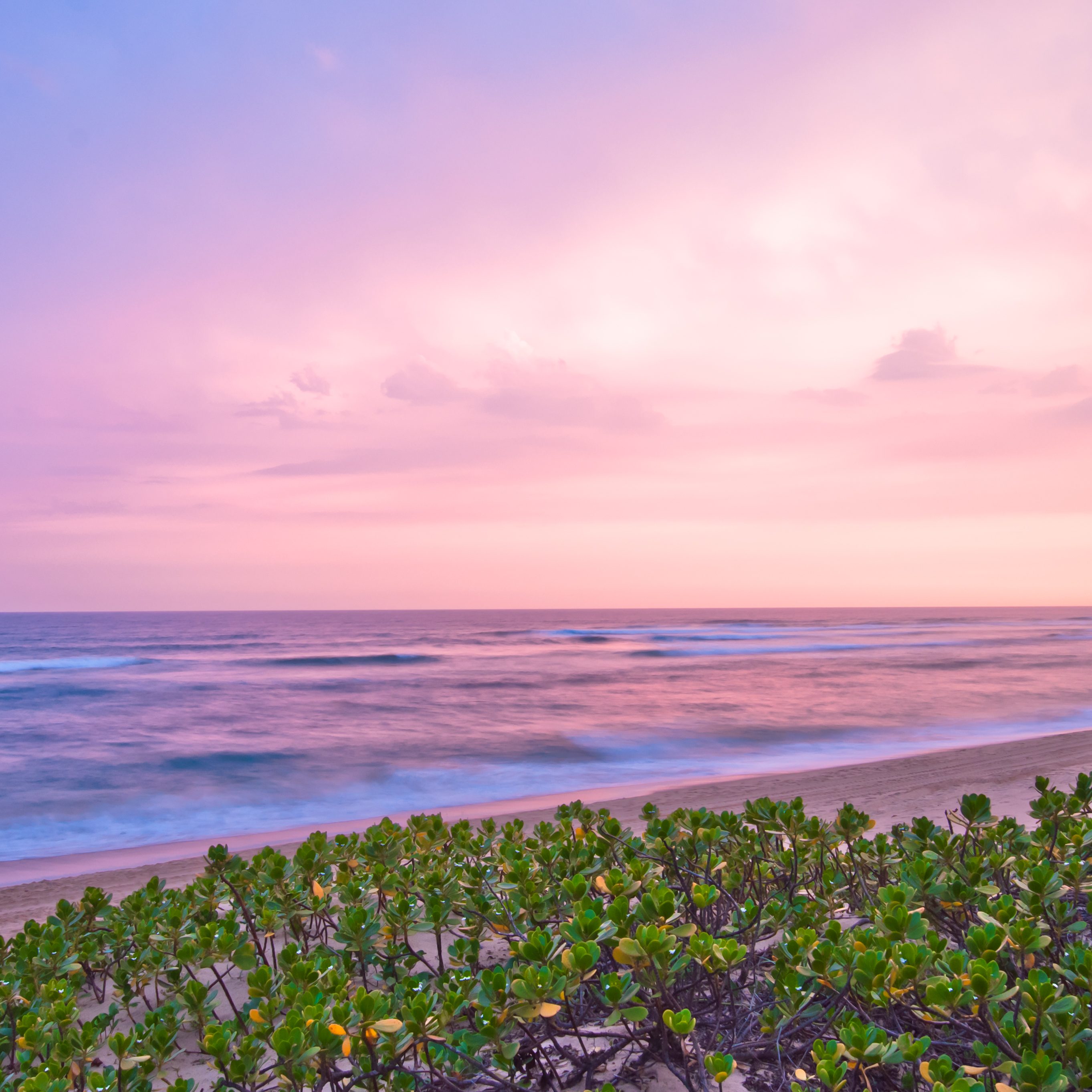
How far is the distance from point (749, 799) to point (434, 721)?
10465 mm

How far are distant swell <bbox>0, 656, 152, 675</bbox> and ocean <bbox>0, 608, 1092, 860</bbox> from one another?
25 centimetres

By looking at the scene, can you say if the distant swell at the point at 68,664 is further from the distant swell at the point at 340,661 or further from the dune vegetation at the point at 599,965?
the dune vegetation at the point at 599,965

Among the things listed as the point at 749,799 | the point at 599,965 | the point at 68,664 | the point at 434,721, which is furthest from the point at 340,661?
the point at 599,965

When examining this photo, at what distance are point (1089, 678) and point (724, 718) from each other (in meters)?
14.4

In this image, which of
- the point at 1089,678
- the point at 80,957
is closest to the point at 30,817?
the point at 80,957

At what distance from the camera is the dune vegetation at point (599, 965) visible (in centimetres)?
146

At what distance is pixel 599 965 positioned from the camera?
221cm

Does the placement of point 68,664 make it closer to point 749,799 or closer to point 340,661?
point 340,661

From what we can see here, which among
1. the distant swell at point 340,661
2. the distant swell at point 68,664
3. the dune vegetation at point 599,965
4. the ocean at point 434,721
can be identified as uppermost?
the dune vegetation at point 599,965

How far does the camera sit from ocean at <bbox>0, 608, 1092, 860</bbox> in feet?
36.7

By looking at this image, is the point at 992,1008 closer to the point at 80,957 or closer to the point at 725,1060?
the point at 725,1060

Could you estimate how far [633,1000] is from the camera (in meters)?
1.86

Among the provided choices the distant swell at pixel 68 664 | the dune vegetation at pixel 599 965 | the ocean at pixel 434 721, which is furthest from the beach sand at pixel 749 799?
the distant swell at pixel 68 664

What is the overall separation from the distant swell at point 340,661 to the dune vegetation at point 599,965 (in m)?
32.1
